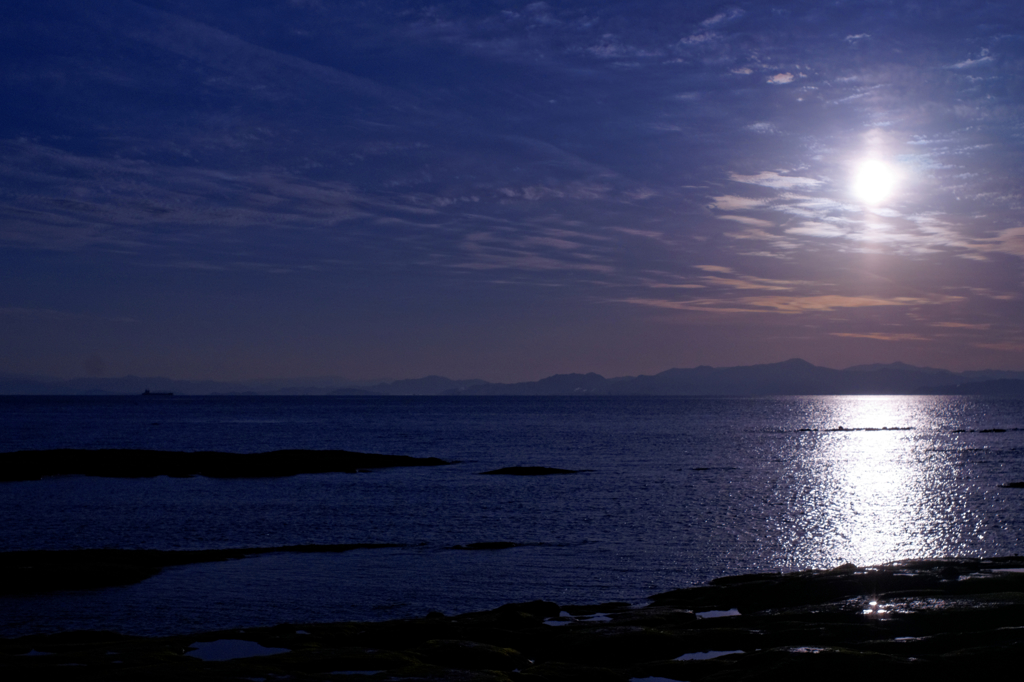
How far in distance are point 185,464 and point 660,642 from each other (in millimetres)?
68423

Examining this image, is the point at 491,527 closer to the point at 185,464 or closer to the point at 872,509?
the point at 872,509

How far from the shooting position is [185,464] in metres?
77.1

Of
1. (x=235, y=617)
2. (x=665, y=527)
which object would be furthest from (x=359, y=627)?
(x=665, y=527)

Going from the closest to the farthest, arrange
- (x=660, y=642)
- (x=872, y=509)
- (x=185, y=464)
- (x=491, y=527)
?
(x=660, y=642) → (x=491, y=527) → (x=872, y=509) → (x=185, y=464)

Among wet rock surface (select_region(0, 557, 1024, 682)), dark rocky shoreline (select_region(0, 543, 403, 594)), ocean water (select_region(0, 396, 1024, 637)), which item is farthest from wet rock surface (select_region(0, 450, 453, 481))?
wet rock surface (select_region(0, 557, 1024, 682))

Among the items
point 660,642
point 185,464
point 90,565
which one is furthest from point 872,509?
point 185,464

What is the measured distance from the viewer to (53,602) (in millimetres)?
25953

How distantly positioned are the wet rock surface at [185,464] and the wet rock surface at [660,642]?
55629mm

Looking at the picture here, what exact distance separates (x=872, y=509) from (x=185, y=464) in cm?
6248

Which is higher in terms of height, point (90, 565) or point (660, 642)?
point (660, 642)

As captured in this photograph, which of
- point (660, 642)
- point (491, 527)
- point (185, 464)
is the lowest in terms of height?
point (185, 464)

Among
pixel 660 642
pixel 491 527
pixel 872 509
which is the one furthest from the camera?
pixel 872 509

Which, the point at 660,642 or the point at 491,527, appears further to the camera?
the point at 491,527

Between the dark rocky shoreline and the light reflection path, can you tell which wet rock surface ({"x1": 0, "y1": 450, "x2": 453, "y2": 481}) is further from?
the light reflection path
